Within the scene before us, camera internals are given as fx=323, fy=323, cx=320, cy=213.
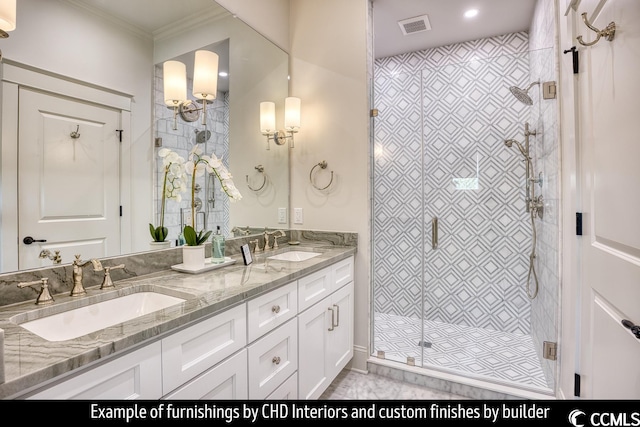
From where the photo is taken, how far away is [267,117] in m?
2.44

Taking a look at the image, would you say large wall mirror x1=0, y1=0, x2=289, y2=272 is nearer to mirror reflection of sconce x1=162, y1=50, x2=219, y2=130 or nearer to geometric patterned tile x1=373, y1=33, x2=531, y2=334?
mirror reflection of sconce x1=162, y1=50, x2=219, y2=130

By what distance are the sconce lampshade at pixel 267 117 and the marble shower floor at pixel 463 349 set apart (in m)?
1.84

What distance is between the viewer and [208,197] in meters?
1.90

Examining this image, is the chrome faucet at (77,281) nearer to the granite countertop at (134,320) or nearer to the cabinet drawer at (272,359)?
the granite countertop at (134,320)

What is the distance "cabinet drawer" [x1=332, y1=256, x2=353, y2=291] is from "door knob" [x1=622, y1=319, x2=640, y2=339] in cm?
133

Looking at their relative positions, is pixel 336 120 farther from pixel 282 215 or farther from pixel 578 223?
pixel 578 223

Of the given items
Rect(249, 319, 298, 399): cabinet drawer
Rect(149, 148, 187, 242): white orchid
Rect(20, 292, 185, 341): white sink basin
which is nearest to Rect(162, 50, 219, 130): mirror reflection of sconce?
Rect(149, 148, 187, 242): white orchid

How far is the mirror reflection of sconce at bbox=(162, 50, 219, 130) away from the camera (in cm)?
166

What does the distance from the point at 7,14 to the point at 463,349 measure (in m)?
3.06

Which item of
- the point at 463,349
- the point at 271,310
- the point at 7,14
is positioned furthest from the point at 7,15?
the point at 463,349

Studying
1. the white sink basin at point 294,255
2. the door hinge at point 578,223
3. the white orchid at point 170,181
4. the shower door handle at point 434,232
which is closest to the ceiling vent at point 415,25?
the shower door handle at point 434,232

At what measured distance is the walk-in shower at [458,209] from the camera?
2.55 m

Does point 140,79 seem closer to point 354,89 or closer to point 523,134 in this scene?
point 354,89
